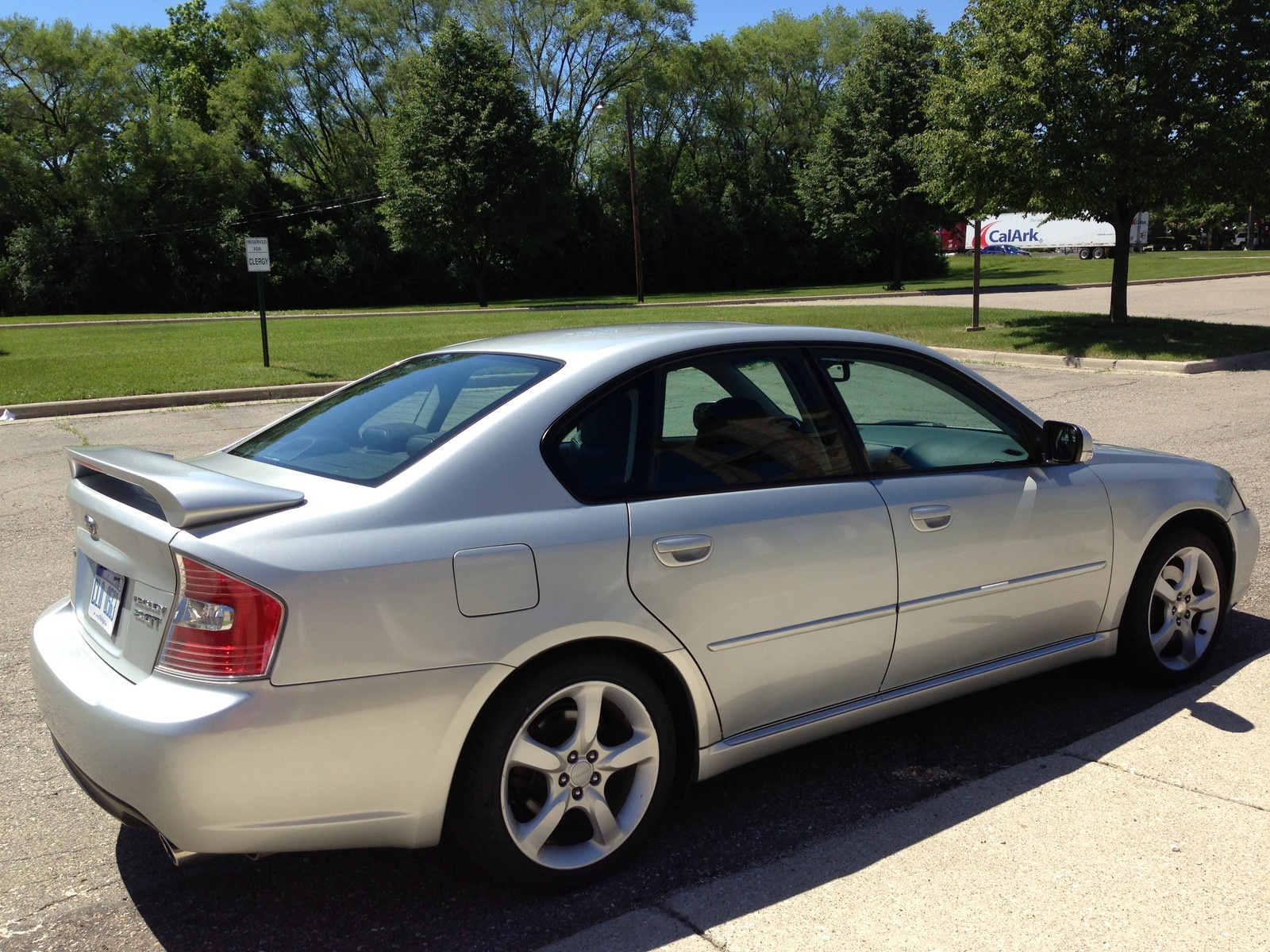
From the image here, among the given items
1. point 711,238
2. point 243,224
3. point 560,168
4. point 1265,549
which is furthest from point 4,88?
point 1265,549

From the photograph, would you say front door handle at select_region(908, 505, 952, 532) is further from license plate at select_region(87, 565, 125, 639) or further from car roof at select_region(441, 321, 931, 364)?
license plate at select_region(87, 565, 125, 639)

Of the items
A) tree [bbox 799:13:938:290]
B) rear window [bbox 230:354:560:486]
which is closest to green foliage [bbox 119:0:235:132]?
tree [bbox 799:13:938:290]

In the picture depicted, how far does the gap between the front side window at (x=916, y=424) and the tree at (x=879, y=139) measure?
4075 cm

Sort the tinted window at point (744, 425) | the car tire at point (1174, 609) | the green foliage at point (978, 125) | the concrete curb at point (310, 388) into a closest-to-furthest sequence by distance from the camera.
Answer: the tinted window at point (744, 425), the car tire at point (1174, 609), the concrete curb at point (310, 388), the green foliage at point (978, 125)

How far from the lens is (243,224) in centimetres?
5653

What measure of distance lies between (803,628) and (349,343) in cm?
2105

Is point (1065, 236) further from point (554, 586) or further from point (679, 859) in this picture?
point (554, 586)

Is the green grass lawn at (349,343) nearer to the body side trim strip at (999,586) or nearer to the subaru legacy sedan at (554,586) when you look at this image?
the subaru legacy sedan at (554,586)

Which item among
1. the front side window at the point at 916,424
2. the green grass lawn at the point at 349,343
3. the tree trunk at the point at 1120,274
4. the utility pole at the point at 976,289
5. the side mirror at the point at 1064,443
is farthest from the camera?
the utility pole at the point at 976,289

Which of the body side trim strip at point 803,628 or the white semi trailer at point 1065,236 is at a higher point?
the white semi trailer at point 1065,236

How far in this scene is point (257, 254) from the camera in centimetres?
1545

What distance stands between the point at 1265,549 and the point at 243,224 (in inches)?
2269

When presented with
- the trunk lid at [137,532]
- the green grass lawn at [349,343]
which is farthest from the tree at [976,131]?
the trunk lid at [137,532]

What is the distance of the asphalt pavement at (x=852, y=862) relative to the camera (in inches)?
107
